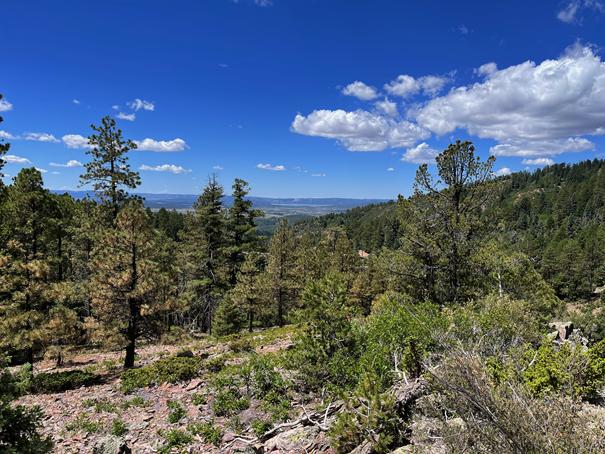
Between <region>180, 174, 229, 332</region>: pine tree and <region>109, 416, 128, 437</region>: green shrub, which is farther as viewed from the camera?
<region>180, 174, 229, 332</region>: pine tree

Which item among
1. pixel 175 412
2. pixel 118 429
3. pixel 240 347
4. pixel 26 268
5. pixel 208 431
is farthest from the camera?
pixel 240 347

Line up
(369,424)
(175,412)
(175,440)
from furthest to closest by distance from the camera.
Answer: (175,412) → (175,440) → (369,424)

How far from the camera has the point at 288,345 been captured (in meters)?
14.4

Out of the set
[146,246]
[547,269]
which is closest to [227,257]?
[146,246]

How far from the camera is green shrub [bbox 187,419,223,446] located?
6875mm

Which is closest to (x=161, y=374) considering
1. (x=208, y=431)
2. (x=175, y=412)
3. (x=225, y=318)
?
(x=175, y=412)

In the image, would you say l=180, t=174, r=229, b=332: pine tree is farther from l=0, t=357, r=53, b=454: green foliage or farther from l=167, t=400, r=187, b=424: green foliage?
l=0, t=357, r=53, b=454: green foliage

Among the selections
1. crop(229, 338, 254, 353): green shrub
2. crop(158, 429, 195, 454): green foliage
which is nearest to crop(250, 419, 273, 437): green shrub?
crop(158, 429, 195, 454): green foliage

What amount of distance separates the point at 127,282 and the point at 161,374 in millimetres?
4017

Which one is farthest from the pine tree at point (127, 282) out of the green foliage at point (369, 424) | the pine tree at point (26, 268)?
the green foliage at point (369, 424)

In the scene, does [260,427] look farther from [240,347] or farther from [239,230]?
[239,230]

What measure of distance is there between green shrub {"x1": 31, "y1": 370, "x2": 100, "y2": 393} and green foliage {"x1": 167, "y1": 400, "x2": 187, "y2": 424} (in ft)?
18.8

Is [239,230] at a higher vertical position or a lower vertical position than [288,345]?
higher

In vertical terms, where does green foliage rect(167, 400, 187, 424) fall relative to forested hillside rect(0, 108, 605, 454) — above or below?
below
